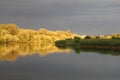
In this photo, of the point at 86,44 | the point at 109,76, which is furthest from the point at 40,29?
the point at 109,76

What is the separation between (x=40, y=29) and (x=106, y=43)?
42612 millimetres

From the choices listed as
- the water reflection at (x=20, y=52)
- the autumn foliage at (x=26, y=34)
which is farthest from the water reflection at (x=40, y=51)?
the autumn foliage at (x=26, y=34)

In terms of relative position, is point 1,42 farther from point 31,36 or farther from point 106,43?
point 106,43

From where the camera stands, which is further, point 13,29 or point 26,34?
point 13,29

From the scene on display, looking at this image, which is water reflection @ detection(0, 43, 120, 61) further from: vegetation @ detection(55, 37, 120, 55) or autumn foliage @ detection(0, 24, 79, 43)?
autumn foliage @ detection(0, 24, 79, 43)

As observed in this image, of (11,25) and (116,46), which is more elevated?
(11,25)

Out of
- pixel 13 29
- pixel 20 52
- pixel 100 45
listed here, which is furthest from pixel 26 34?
pixel 20 52

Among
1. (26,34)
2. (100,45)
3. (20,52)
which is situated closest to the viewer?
(20,52)

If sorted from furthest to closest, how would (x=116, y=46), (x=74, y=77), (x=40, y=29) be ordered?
(x=40, y=29), (x=116, y=46), (x=74, y=77)

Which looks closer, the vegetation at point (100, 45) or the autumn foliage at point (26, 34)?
the vegetation at point (100, 45)

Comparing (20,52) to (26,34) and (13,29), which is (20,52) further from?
(13,29)

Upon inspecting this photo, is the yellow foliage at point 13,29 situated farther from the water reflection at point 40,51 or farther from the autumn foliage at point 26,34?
the water reflection at point 40,51

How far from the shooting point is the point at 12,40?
63.8 meters

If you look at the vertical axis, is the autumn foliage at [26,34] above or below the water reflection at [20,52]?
above
